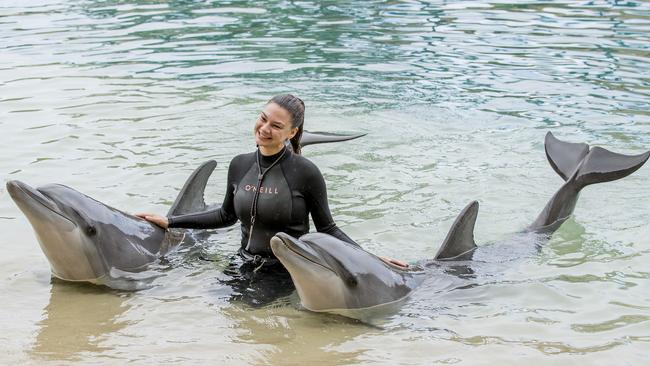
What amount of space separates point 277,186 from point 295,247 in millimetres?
659

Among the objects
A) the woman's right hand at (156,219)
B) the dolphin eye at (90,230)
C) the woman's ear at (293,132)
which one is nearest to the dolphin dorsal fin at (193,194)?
the woman's right hand at (156,219)

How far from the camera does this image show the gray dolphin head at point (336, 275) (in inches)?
202

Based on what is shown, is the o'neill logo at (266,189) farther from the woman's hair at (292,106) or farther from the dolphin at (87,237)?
the dolphin at (87,237)

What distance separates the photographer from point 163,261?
6145 mm

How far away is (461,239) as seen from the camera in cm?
611

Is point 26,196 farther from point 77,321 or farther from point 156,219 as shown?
point 156,219

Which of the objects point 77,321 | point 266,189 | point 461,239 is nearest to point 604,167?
point 461,239

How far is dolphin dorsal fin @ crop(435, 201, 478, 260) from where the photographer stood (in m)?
5.96

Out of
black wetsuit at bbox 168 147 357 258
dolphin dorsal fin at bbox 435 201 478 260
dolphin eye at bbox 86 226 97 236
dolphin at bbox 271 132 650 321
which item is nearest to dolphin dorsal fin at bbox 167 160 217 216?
black wetsuit at bbox 168 147 357 258

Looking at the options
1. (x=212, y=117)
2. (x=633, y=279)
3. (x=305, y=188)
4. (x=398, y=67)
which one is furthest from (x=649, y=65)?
(x=305, y=188)

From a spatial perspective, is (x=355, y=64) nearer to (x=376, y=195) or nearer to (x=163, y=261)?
(x=376, y=195)

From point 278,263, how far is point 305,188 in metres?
0.52

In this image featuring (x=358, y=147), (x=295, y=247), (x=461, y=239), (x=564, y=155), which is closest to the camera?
(x=295, y=247)

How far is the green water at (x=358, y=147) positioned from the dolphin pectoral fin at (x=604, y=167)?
36 cm
